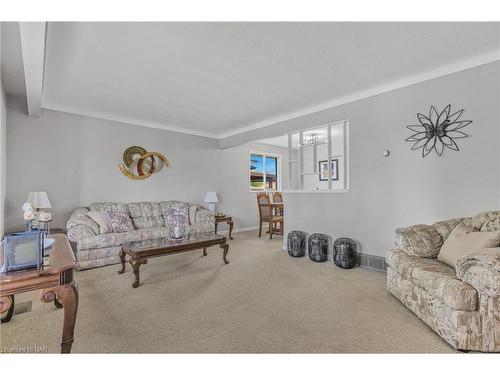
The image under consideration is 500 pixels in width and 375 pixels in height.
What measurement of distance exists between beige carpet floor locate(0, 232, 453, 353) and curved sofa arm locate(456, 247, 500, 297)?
48 centimetres

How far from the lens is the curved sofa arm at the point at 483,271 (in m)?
1.55

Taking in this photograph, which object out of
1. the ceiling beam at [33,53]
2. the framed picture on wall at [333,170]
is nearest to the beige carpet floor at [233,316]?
the ceiling beam at [33,53]

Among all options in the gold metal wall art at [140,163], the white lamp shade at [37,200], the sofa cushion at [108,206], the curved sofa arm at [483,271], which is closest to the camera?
the curved sofa arm at [483,271]

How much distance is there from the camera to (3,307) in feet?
4.02

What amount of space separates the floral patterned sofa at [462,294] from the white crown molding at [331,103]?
161 cm

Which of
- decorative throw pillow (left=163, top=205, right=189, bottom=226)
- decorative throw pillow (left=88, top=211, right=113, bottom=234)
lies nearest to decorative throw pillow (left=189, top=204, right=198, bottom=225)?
decorative throw pillow (left=163, top=205, right=189, bottom=226)

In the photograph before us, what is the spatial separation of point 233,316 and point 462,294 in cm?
166

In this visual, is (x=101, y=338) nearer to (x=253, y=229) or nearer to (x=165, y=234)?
(x=165, y=234)

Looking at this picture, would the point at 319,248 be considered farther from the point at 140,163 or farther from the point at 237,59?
the point at 140,163

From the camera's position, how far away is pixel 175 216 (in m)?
4.36

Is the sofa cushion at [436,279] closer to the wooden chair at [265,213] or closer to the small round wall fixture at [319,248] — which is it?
the small round wall fixture at [319,248]

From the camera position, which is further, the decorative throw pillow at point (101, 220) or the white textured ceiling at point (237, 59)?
the decorative throw pillow at point (101, 220)

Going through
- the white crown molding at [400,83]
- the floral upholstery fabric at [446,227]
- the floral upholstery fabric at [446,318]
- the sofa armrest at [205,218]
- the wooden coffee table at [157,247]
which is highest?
the white crown molding at [400,83]

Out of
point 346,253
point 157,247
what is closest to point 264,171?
point 346,253
